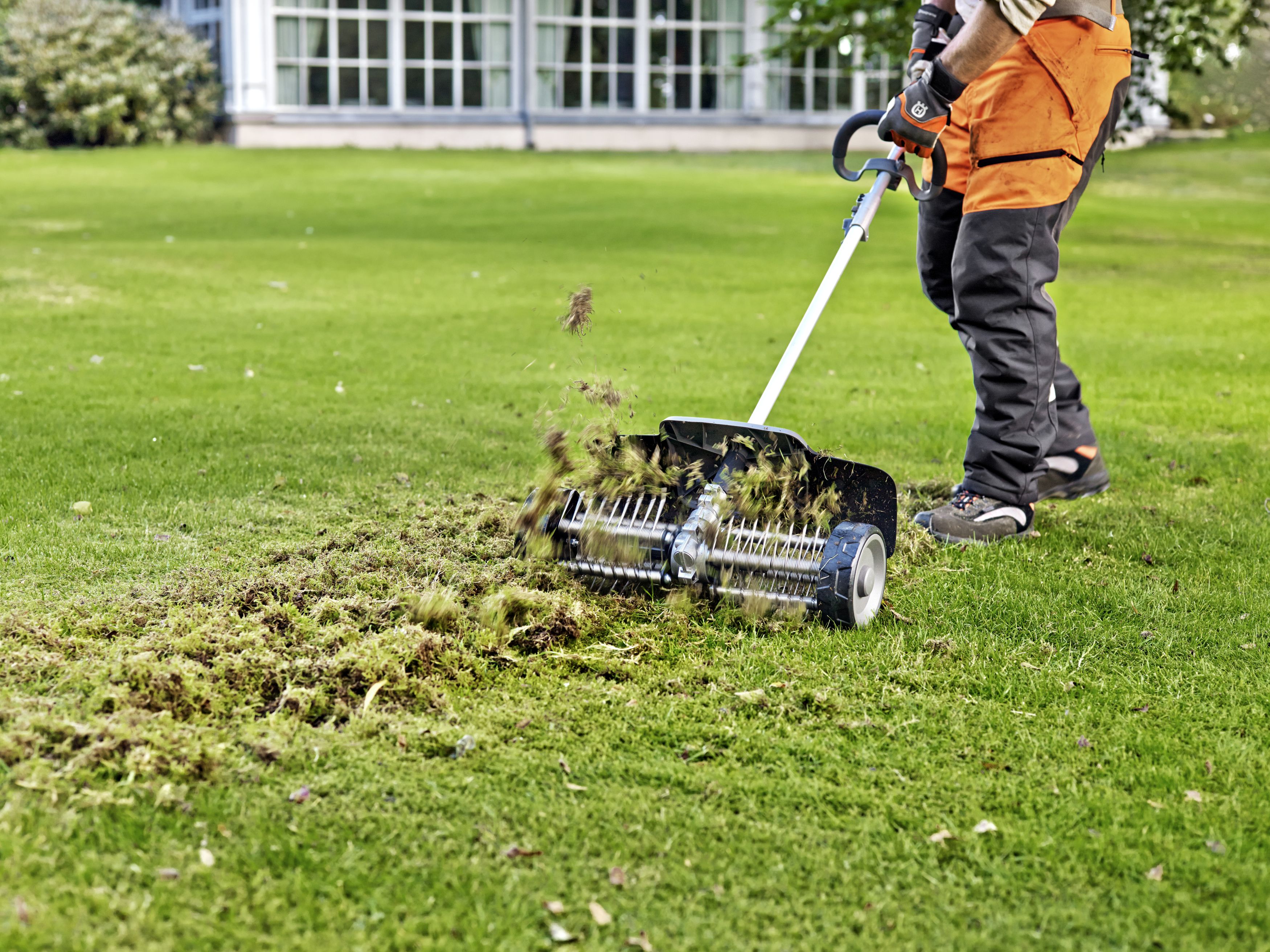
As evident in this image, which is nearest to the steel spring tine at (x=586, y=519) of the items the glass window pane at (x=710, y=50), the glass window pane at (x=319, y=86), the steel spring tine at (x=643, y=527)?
the steel spring tine at (x=643, y=527)

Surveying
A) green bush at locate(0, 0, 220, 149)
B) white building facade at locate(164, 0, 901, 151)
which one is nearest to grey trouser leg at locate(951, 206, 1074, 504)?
white building facade at locate(164, 0, 901, 151)

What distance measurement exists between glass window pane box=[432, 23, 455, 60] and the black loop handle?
2845 cm

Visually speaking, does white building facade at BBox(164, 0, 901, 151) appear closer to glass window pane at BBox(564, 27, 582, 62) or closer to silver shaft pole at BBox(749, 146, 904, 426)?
glass window pane at BBox(564, 27, 582, 62)

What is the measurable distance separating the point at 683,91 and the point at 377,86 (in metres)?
7.53

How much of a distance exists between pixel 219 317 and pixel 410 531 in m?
5.57

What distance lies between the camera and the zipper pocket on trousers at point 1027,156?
441cm

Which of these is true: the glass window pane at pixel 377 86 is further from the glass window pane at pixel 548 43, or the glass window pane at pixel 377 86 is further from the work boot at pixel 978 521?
the work boot at pixel 978 521

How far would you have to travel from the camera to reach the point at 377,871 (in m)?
2.47

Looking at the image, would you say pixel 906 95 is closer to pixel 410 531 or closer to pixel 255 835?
pixel 410 531

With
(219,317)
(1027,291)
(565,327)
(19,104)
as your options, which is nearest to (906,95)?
(1027,291)

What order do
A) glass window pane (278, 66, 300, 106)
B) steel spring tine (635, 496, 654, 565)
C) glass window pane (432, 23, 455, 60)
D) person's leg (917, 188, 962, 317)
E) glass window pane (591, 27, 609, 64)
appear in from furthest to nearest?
glass window pane (591, 27, 609, 64) → glass window pane (432, 23, 455, 60) → glass window pane (278, 66, 300, 106) → person's leg (917, 188, 962, 317) → steel spring tine (635, 496, 654, 565)

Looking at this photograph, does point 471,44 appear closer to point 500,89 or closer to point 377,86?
point 500,89

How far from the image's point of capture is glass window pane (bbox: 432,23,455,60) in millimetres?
31000

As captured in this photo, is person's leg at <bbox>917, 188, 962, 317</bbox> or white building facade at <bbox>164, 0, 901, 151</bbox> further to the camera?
white building facade at <bbox>164, 0, 901, 151</bbox>
